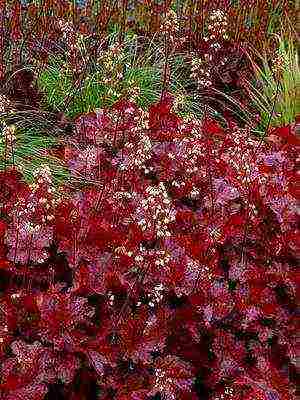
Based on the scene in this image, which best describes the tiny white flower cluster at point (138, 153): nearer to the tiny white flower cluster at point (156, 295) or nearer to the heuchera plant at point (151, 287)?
the heuchera plant at point (151, 287)

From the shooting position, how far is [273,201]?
9.89ft

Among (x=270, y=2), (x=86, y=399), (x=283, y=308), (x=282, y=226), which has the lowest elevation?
(x=86, y=399)

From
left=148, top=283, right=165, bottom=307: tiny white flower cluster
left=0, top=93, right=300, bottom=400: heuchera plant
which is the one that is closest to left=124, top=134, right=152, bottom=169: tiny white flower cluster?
left=0, top=93, right=300, bottom=400: heuchera plant

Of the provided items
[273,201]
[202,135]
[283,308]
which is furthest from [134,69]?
[283,308]

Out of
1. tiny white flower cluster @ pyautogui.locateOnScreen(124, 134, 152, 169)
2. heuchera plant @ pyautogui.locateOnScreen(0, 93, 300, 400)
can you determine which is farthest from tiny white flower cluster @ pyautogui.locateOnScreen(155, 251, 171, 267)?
tiny white flower cluster @ pyautogui.locateOnScreen(124, 134, 152, 169)

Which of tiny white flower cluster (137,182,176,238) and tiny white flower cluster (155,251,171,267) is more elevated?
tiny white flower cluster (137,182,176,238)

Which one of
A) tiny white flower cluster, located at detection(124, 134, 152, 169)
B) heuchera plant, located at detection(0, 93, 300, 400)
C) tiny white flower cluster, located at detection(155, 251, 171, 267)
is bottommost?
heuchera plant, located at detection(0, 93, 300, 400)

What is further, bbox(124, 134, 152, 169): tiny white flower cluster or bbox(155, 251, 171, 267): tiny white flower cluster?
bbox(124, 134, 152, 169): tiny white flower cluster

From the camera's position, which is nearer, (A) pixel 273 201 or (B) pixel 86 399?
(B) pixel 86 399

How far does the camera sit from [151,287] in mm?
2654

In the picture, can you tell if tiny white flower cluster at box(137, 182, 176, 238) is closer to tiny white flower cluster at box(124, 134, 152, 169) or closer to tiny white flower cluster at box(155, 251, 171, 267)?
tiny white flower cluster at box(155, 251, 171, 267)

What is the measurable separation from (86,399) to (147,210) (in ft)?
2.06

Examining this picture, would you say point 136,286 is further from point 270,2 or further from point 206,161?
point 270,2

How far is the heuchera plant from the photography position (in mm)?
2455
